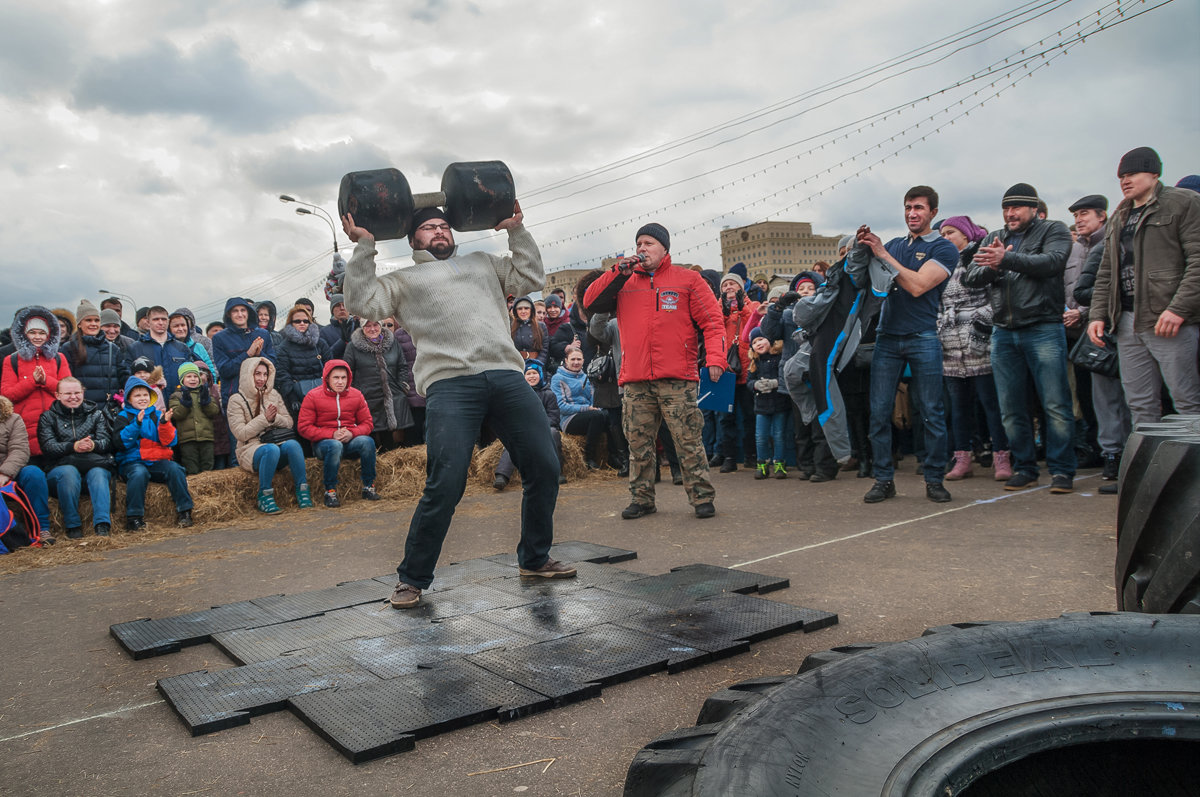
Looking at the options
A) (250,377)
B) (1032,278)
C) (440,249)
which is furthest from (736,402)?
(440,249)

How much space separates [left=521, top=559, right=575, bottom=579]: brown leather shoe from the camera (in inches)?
188

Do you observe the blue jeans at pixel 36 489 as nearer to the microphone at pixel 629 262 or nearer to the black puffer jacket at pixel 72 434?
the black puffer jacket at pixel 72 434

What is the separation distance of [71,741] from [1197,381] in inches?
261

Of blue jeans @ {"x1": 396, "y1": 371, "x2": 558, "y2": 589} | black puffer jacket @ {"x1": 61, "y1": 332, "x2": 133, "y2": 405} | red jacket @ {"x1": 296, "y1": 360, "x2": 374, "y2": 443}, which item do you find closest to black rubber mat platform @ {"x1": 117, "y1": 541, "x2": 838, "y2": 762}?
blue jeans @ {"x1": 396, "y1": 371, "x2": 558, "y2": 589}

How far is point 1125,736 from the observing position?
1.61 metres

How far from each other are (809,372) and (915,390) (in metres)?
1.30

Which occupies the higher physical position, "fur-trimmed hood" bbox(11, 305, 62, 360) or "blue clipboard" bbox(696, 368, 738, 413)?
"fur-trimmed hood" bbox(11, 305, 62, 360)

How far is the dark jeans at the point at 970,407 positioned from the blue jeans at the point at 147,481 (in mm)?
7401

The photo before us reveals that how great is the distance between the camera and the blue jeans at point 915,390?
668cm

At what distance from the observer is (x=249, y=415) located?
30.3ft

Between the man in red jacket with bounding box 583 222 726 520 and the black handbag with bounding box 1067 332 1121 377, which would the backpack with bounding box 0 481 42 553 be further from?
the black handbag with bounding box 1067 332 1121 377

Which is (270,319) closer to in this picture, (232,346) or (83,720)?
(232,346)

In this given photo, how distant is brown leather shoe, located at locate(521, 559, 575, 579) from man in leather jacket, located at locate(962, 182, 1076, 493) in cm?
408

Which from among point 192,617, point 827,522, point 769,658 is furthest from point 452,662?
point 827,522
